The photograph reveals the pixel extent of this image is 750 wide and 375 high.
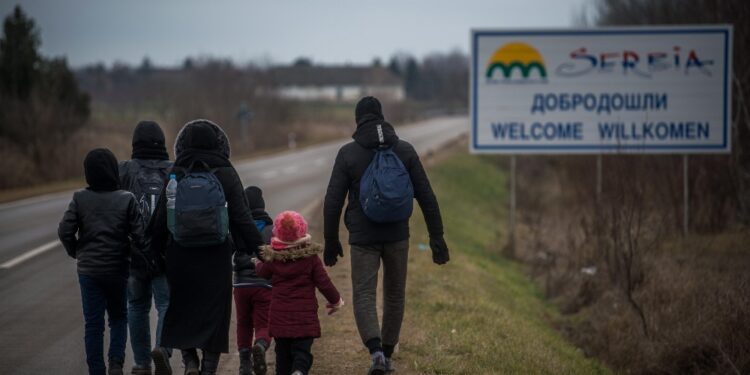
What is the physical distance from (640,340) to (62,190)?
16.1 metres

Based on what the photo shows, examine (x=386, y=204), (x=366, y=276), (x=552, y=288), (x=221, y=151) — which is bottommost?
(x=552, y=288)

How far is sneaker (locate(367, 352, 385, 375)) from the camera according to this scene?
6309 mm

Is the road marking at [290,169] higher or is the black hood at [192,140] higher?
the black hood at [192,140]

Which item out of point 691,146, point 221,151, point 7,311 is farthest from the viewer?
point 691,146

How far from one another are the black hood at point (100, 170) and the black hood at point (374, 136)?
166 cm

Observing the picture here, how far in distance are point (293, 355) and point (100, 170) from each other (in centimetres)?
179

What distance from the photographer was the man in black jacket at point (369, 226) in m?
6.31

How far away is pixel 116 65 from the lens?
321 feet

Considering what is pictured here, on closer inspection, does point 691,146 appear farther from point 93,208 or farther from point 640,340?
point 93,208

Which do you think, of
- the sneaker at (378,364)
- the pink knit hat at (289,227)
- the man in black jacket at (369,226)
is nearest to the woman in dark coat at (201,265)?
the pink knit hat at (289,227)

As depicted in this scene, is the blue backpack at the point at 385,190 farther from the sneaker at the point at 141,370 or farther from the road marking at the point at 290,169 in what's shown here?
the road marking at the point at 290,169

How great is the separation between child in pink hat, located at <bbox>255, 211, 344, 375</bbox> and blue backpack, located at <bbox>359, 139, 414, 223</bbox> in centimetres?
49

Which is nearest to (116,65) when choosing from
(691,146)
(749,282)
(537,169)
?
(537,169)

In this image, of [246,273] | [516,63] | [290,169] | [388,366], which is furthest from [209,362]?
[290,169]
